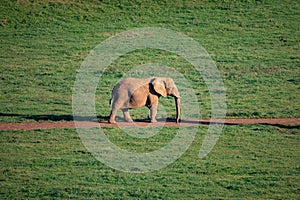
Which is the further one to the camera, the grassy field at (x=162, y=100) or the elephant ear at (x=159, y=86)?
the elephant ear at (x=159, y=86)

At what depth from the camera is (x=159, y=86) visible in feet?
68.9

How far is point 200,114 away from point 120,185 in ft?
22.3

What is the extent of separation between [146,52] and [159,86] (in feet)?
38.6

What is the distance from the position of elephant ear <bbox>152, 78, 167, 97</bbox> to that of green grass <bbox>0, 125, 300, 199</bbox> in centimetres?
118

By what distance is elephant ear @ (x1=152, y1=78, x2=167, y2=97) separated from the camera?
824 inches

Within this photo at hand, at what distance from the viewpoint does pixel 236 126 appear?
21.3 metres

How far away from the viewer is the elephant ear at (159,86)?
20.9 m

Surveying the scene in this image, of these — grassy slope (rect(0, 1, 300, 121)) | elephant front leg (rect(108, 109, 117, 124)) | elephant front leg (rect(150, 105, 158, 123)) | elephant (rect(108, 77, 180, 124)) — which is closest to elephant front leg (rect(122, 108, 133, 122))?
elephant (rect(108, 77, 180, 124))

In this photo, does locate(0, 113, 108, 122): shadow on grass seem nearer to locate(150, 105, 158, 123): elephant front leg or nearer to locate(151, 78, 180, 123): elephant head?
locate(150, 105, 158, 123): elephant front leg

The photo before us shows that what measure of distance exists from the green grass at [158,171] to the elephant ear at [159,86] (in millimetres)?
1183

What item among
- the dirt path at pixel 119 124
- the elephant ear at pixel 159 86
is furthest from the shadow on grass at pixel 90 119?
the elephant ear at pixel 159 86

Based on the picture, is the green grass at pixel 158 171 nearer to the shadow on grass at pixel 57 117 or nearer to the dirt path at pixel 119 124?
the dirt path at pixel 119 124

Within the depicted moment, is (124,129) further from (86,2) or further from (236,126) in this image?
(86,2)

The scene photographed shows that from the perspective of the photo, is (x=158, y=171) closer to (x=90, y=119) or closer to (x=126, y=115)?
(x=126, y=115)
